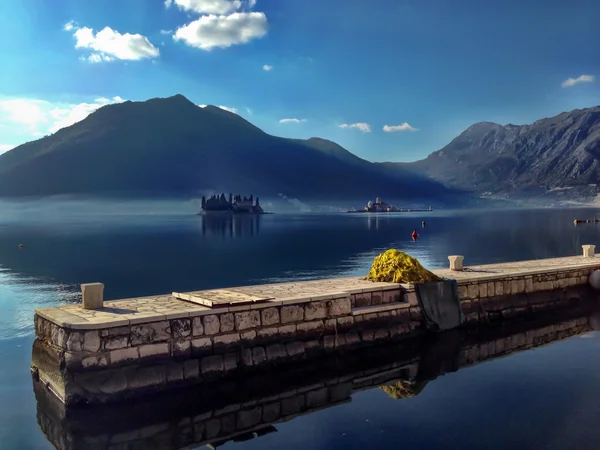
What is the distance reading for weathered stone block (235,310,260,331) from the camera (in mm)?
13898

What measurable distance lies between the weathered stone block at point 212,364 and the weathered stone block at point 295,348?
209 centimetres

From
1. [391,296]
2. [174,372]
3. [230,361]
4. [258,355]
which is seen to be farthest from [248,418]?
[391,296]

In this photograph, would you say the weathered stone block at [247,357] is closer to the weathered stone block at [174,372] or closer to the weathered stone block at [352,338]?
the weathered stone block at [174,372]

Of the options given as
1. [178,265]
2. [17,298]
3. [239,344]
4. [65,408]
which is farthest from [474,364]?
[178,265]

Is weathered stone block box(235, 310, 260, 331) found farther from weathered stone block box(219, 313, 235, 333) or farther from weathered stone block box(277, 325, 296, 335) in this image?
weathered stone block box(277, 325, 296, 335)

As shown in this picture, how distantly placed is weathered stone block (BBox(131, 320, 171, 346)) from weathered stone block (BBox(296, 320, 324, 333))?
3.95m

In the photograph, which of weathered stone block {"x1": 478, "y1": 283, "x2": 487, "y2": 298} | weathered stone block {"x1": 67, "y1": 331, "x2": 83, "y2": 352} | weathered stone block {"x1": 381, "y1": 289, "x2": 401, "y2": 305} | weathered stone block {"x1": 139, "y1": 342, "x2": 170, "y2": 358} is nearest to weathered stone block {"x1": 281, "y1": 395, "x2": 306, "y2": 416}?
weathered stone block {"x1": 139, "y1": 342, "x2": 170, "y2": 358}

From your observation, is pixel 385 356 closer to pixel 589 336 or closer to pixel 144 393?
pixel 144 393

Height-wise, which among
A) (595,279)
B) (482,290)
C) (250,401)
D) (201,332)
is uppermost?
(201,332)

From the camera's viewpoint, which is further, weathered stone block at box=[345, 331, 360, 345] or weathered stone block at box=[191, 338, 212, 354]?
weathered stone block at box=[345, 331, 360, 345]

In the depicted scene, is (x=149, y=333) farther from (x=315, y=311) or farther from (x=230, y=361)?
(x=315, y=311)

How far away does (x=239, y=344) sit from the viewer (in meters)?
13.9

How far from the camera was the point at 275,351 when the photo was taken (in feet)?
47.7

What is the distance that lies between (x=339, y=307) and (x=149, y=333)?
5880 mm
